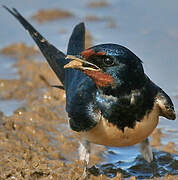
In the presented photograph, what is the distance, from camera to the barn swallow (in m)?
3.61

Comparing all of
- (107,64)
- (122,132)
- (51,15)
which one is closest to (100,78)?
(107,64)

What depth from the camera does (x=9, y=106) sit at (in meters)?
5.43

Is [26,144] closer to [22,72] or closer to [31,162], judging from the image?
[31,162]

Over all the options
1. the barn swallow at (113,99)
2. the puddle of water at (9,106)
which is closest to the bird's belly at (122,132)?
the barn swallow at (113,99)

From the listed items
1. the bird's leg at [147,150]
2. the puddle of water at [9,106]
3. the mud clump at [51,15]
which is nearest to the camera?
the bird's leg at [147,150]

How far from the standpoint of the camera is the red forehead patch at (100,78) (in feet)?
11.8

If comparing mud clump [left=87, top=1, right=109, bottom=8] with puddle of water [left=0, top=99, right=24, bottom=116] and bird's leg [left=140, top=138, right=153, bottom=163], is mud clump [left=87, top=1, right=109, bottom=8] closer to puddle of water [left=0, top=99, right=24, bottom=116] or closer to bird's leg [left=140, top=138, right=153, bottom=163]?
puddle of water [left=0, top=99, right=24, bottom=116]

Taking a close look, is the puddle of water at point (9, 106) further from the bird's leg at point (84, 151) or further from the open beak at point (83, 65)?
the open beak at point (83, 65)

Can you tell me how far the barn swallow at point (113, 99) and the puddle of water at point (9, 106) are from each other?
51.4 inches

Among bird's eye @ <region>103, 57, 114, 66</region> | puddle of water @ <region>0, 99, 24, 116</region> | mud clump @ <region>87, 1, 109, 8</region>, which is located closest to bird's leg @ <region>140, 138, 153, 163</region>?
bird's eye @ <region>103, 57, 114, 66</region>

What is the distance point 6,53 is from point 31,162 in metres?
2.71

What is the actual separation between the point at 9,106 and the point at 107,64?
202 centimetres

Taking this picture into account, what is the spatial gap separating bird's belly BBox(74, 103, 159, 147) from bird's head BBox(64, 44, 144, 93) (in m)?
0.28

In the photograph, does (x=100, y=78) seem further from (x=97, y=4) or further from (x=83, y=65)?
(x=97, y=4)
